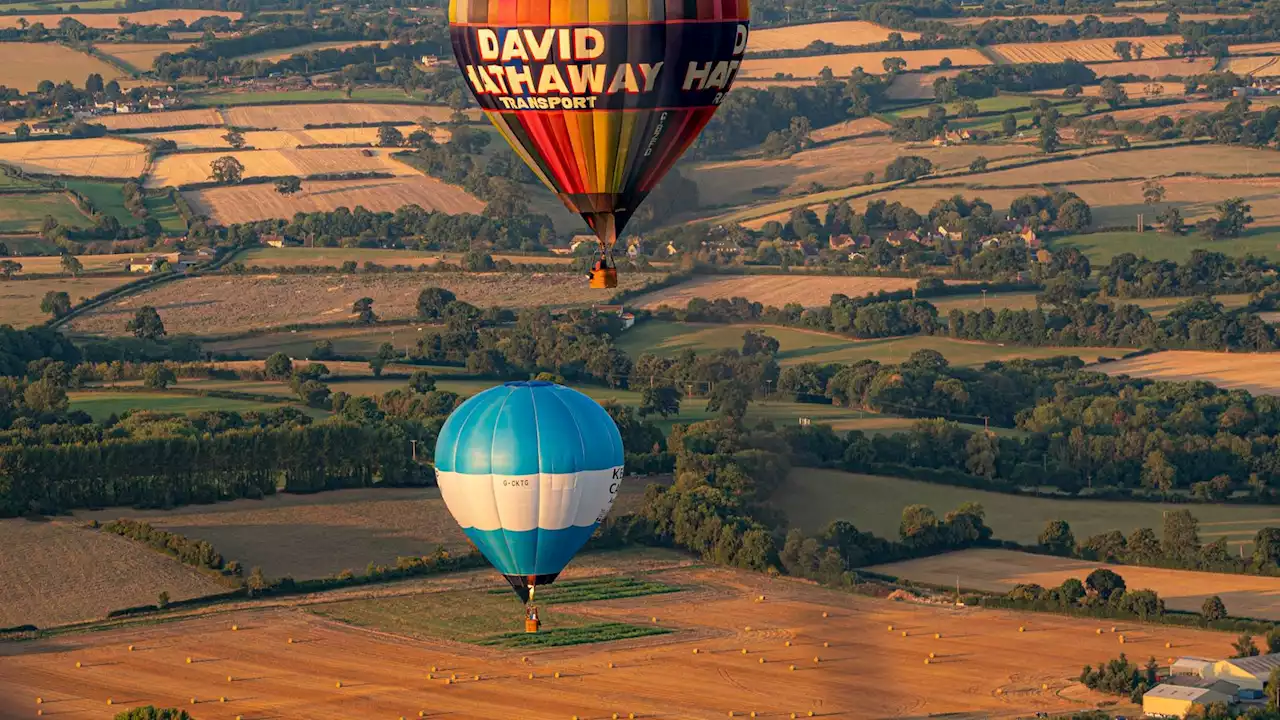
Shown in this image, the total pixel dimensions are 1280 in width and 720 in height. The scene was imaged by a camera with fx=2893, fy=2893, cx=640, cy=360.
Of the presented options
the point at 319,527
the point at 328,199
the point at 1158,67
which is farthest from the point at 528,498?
the point at 1158,67

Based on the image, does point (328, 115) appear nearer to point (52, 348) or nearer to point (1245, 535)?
point (52, 348)

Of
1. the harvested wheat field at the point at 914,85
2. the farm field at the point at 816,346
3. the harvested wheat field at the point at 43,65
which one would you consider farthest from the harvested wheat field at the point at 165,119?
the farm field at the point at 816,346

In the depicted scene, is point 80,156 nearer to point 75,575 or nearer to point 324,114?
point 324,114

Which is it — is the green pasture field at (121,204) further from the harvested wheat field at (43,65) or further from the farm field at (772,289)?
the farm field at (772,289)

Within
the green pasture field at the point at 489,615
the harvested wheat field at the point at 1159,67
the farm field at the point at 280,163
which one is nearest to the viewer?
the green pasture field at the point at 489,615

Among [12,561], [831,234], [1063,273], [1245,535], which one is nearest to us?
[12,561]

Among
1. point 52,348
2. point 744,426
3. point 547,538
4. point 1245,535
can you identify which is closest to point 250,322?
point 52,348

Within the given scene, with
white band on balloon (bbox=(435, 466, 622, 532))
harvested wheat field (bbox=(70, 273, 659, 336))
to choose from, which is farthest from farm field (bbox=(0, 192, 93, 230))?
white band on balloon (bbox=(435, 466, 622, 532))
